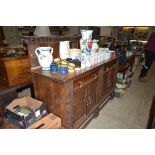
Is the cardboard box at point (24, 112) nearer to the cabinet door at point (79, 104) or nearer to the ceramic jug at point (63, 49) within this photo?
the cabinet door at point (79, 104)

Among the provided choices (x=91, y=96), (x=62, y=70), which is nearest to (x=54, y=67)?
(x=62, y=70)

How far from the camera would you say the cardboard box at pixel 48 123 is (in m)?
1.44

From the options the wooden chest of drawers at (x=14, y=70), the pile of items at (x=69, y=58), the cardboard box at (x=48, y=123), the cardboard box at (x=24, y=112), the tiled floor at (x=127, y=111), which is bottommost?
the tiled floor at (x=127, y=111)

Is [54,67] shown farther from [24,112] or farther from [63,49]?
[24,112]

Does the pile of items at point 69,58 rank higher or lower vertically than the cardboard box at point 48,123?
higher

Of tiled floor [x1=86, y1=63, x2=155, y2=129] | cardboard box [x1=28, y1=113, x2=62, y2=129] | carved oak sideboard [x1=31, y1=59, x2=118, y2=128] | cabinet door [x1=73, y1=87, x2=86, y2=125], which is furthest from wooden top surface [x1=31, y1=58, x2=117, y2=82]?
tiled floor [x1=86, y1=63, x2=155, y2=129]

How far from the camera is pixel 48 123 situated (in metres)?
1.48

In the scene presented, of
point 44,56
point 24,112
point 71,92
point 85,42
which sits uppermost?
point 85,42

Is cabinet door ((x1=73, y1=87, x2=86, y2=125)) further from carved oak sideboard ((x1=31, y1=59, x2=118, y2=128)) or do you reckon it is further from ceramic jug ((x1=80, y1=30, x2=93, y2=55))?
ceramic jug ((x1=80, y1=30, x2=93, y2=55))

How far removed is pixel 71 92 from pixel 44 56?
19.8 inches

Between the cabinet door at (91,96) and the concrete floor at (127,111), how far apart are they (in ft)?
0.87

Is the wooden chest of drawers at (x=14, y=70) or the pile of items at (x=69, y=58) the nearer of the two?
the pile of items at (x=69, y=58)

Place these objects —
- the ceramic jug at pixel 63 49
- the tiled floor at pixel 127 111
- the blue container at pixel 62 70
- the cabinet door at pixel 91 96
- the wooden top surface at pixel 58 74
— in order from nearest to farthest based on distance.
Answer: the wooden top surface at pixel 58 74
the blue container at pixel 62 70
the ceramic jug at pixel 63 49
the cabinet door at pixel 91 96
the tiled floor at pixel 127 111

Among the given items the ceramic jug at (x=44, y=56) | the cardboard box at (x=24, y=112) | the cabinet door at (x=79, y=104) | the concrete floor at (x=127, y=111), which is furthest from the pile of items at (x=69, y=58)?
the concrete floor at (x=127, y=111)
